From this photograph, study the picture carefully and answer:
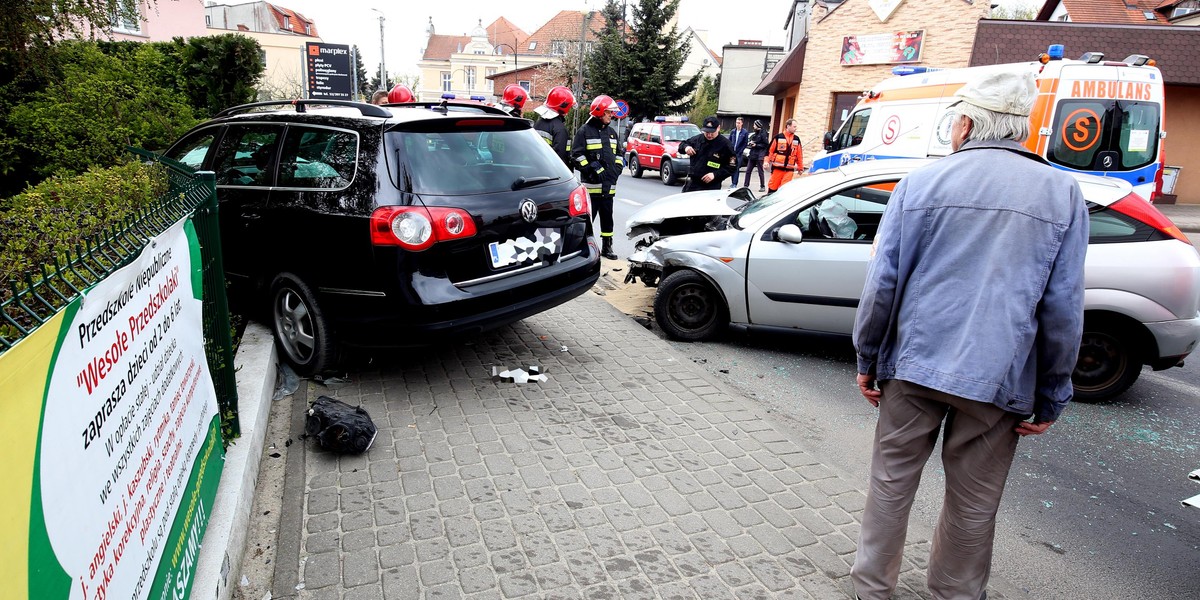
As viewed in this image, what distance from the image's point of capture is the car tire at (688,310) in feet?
19.1

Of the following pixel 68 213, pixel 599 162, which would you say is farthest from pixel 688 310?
pixel 68 213

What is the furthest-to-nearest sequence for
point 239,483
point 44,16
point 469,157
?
point 44,16 < point 469,157 < point 239,483

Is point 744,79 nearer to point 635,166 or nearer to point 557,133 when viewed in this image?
point 635,166

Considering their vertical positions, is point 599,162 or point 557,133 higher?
Answer: point 557,133

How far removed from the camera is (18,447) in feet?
4.09

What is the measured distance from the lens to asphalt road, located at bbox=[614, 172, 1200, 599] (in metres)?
3.05

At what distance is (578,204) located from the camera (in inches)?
191

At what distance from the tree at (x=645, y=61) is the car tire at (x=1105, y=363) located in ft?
120

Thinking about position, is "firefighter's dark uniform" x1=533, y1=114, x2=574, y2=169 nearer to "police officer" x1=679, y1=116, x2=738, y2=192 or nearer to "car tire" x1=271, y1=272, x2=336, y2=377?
"police officer" x1=679, y1=116, x2=738, y2=192

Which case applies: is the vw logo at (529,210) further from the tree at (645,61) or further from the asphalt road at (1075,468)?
the tree at (645,61)

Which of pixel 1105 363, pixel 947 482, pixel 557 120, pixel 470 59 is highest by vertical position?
pixel 470 59

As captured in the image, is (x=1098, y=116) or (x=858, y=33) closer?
(x=1098, y=116)

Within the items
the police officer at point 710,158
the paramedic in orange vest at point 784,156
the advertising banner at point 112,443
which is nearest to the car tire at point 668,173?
the paramedic in orange vest at point 784,156

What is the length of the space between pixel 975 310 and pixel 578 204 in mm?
3019
